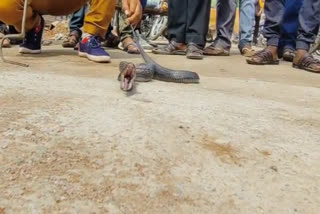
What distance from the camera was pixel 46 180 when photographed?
4.15 ft

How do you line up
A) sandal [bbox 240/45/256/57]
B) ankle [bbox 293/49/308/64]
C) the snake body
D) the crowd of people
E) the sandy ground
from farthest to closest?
sandal [bbox 240/45/256/57] → ankle [bbox 293/49/308/64] → the crowd of people → the snake body → the sandy ground

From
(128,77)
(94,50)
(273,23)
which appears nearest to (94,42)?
(94,50)

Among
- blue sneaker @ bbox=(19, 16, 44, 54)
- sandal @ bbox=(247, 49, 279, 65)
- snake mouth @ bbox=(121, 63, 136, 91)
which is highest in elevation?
snake mouth @ bbox=(121, 63, 136, 91)

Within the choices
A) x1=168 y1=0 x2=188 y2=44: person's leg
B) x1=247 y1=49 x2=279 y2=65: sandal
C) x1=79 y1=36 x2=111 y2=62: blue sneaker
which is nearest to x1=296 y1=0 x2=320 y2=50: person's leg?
x1=247 y1=49 x2=279 y2=65: sandal

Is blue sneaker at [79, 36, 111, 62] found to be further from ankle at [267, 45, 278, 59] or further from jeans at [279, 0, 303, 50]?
jeans at [279, 0, 303, 50]

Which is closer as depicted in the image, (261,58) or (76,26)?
(261,58)

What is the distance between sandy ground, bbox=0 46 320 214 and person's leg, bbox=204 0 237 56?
1919 millimetres

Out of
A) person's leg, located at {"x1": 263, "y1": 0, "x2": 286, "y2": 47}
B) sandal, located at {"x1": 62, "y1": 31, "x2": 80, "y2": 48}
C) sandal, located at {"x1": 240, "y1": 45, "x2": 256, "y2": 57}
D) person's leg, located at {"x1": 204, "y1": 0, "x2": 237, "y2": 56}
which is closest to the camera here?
person's leg, located at {"x1": 263, "y1": 0, "x2": 286, "y2": 47}

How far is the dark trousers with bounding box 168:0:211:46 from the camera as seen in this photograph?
3828 mm

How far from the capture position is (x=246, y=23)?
4.52m

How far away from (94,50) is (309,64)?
1.57 meters

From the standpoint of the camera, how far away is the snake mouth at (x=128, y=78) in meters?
2.05

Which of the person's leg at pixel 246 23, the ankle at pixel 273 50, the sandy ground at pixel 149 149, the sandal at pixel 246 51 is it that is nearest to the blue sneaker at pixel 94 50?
the sandy ground at pixel 149 149

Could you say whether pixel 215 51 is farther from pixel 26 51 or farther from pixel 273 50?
pixel 26 51
